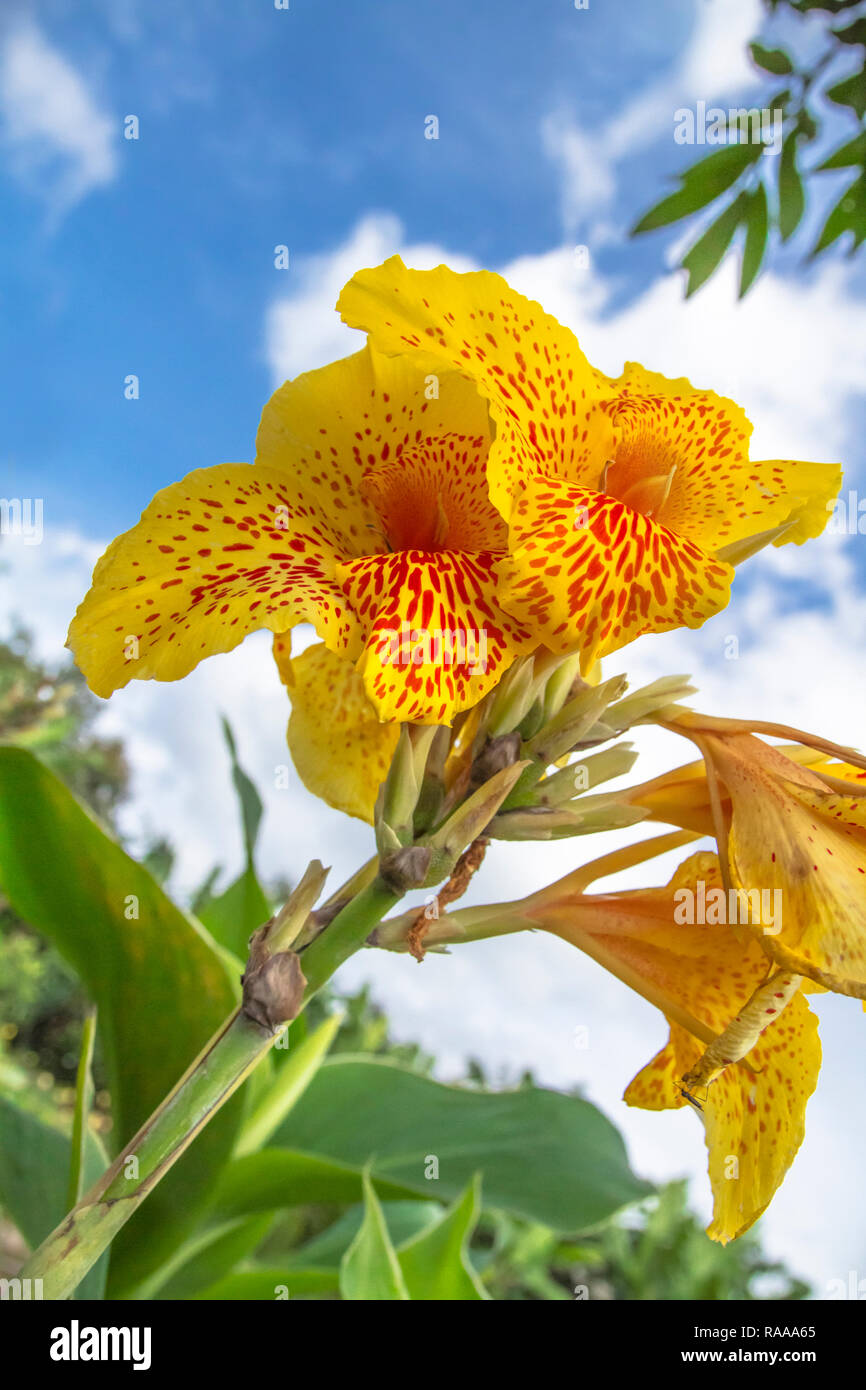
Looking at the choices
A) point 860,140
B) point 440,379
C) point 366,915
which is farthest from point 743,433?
point 860,140

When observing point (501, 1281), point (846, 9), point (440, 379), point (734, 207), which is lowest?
point (501, 1281)

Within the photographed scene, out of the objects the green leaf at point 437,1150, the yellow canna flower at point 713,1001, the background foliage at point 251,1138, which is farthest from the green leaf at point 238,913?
the yellow canna flower at point 713,1001

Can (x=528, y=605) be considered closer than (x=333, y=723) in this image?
Yes

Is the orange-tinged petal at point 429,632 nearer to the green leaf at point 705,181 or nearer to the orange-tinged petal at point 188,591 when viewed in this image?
the orange-tinged petal at point 188,591

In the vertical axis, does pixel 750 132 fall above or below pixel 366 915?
above

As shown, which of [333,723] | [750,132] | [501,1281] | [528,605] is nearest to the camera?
[528,605]

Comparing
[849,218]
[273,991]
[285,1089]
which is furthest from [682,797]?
[849,218]

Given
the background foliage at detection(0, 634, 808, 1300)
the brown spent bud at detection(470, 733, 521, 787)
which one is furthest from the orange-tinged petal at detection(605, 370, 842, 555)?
the background foliage at detection(0, 634, 808, 1300)
